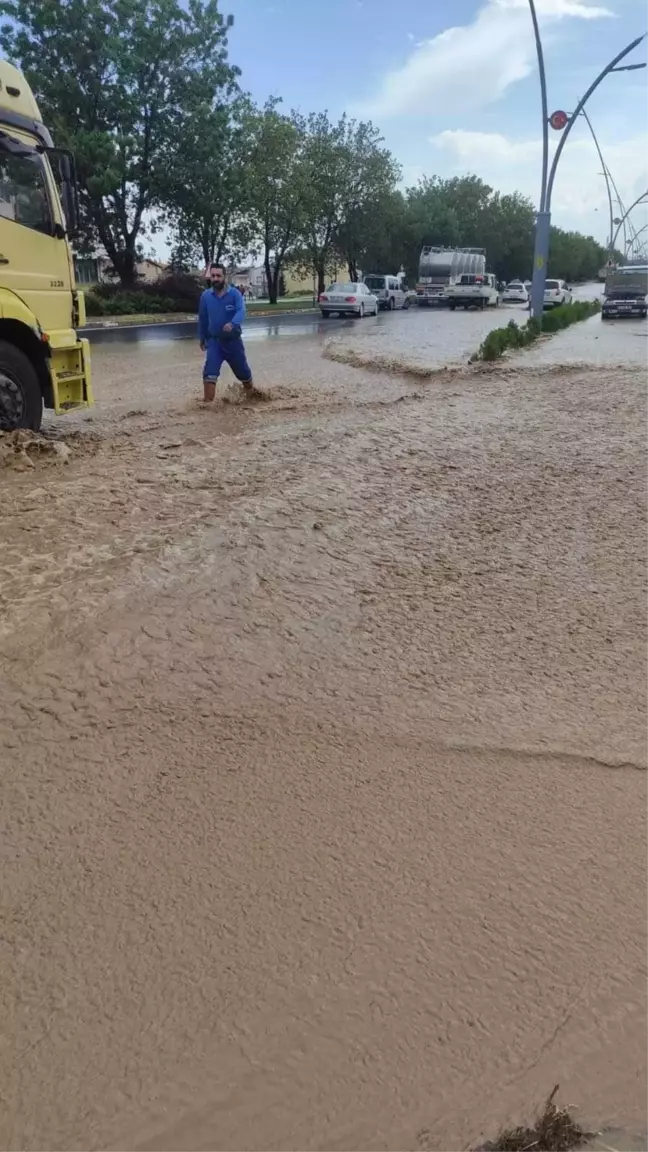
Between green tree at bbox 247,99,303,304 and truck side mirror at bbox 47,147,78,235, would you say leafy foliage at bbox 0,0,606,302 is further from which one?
truck side mirror at bbox 47,147,78,235

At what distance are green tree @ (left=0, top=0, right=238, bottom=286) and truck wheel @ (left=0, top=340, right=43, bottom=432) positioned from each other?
27336 millimetres

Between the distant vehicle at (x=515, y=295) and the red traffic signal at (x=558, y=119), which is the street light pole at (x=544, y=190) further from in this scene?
the distant vehicle at (x=515, y=295)

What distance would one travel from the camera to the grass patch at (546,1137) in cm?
174

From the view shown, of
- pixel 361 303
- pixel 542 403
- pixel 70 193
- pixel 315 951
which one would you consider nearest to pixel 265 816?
pixel 315 951

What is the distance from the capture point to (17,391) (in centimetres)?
741

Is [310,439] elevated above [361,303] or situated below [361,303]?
below

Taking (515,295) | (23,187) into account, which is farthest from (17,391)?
(515,295)

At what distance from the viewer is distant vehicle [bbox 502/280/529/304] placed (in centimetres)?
4994

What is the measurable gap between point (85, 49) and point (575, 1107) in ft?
128

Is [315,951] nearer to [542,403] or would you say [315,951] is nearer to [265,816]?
[265,816]

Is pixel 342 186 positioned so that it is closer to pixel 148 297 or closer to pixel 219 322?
pixel 148 297

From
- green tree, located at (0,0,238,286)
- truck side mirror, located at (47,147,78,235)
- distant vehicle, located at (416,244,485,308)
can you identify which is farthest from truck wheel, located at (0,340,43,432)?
distant vehicle, located at (416,244,485,308)

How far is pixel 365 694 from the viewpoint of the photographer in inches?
138

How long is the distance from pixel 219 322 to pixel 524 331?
1068cm
